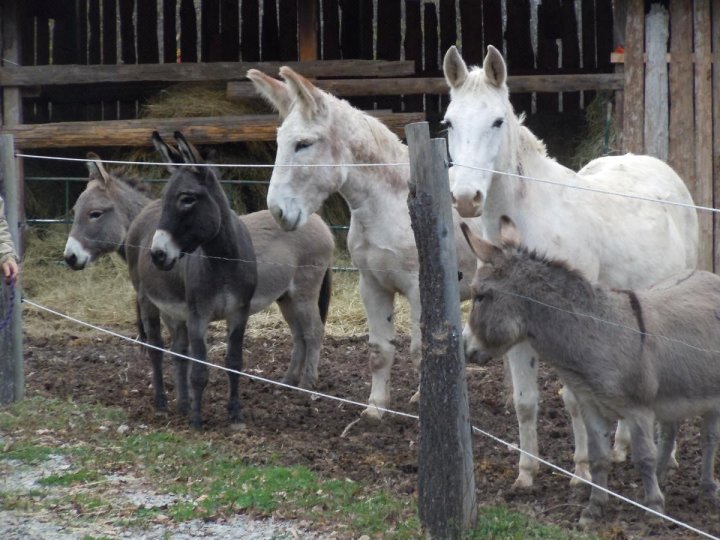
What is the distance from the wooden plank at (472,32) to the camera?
13.6 meters

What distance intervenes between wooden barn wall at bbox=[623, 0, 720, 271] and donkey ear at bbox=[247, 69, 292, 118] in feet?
13.3

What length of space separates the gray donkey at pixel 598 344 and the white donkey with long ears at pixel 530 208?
0.49 metres

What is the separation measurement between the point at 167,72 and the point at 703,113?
5273mm

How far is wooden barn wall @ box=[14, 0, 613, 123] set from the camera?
1358 centimetres

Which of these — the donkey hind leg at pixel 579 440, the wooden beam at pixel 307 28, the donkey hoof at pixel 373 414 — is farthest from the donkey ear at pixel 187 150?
the wooden beam at pixel 307 28

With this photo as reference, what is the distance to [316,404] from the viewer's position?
7.81 meters

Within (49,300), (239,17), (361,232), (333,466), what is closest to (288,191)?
(361,232)

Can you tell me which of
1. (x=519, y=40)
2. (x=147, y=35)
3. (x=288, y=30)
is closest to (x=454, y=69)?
(x=288, y=30)

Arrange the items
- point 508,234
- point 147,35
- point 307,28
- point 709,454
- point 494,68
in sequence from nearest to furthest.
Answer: point 508,234 → point 709,454 → point 494,68 → point 307,28 → point 147,35

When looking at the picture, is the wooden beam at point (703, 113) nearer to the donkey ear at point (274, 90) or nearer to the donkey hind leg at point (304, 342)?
the donkey hind leg at point (304, 342)

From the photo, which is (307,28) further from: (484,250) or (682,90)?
(484,250)

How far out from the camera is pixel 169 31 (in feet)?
45.0

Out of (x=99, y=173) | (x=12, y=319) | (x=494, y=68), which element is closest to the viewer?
(x=494, y=68)

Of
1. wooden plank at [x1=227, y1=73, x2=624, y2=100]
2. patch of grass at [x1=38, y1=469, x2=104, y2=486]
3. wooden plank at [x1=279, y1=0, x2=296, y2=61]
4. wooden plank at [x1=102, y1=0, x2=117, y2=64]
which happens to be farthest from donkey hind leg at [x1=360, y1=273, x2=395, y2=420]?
wooden plank at [x1=102, y1=0, x2=117, y2=64]
